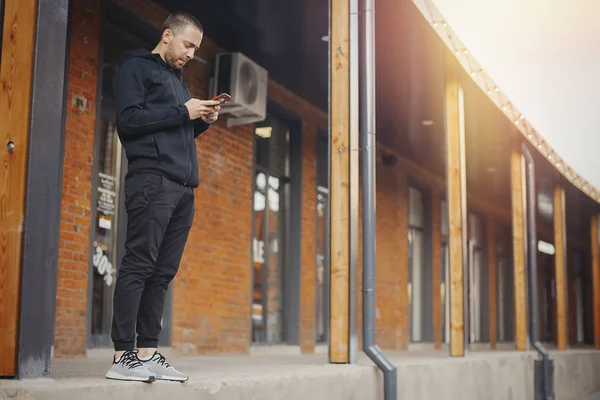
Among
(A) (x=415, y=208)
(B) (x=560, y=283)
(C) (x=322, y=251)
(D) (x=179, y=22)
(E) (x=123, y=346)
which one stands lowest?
(E) (x=123, y=346)

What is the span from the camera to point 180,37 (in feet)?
13.5

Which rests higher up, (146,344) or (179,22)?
(179,22)

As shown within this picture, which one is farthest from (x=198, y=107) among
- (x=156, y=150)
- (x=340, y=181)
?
(x=340, y=181)

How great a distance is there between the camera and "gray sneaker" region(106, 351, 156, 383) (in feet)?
12.5

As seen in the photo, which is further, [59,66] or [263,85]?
[263,85]

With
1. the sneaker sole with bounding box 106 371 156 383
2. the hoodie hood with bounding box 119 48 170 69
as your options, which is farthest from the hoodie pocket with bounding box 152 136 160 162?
the sneaker sole with bounding box 106 371 156 383

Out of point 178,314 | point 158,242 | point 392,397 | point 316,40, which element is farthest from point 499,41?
point 158,242

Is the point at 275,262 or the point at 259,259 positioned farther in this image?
the point at 275,262

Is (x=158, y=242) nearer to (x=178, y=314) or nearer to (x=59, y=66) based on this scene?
(x=59, y=66)

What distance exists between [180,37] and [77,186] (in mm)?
3890

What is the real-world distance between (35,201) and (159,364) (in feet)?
3.27

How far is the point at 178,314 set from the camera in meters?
9.21

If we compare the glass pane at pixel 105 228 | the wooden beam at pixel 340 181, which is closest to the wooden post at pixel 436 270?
the glass pane at pixel 105 228

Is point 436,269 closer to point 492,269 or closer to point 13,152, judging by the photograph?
point 492,269
